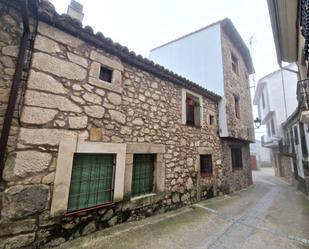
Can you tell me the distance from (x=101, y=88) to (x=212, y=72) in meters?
6.31

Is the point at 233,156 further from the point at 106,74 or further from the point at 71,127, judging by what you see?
the point at 71,127

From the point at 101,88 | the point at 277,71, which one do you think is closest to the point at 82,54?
the point at 101,88

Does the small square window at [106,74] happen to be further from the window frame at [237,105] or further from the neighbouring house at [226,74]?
the window frame at [237,105]

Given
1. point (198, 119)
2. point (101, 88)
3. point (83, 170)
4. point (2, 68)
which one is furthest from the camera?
point (198, 119)

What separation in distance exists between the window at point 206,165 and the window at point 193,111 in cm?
127

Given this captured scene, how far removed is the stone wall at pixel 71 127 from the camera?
263cm

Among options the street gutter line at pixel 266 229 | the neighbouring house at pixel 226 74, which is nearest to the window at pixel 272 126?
the neighbouring house at pixel 226 74

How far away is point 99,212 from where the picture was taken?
3.46m

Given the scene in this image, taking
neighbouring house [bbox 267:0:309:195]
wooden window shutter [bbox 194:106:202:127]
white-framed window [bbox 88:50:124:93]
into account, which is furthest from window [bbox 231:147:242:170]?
white-framed window [bbox 88:50:124:93]

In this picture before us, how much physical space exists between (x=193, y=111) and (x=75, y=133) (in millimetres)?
4498

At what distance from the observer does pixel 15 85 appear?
8.71ft

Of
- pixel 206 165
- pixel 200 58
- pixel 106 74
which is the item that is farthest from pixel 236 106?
pixel 106 74

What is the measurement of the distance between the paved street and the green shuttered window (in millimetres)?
596

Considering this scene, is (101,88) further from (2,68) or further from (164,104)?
(164,104)
